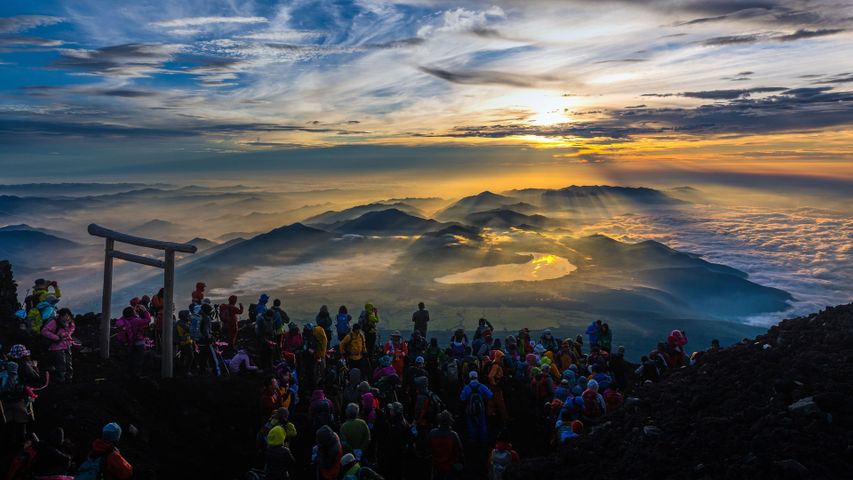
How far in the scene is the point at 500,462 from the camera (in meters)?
9.47

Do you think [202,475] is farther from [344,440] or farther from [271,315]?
[271,315]

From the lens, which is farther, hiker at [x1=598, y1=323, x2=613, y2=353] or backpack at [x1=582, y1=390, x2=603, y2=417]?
hiker at [x1=598, y1=323, x2=613, y2=353]

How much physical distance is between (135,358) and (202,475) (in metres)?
3.56

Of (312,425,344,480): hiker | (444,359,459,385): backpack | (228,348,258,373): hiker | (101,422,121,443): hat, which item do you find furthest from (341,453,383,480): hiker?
(444,359,459,385): backpack

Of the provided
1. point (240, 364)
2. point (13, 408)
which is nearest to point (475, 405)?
point (240, 364)

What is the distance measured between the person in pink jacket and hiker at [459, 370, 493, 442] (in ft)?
26.1

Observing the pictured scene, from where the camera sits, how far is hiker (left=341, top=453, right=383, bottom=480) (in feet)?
26.4

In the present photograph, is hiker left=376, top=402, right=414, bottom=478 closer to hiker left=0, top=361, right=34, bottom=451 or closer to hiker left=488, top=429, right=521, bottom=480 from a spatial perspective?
hiker left=488, top=429, right=521, bottom=480

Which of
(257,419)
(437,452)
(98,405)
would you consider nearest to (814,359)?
(437,452)

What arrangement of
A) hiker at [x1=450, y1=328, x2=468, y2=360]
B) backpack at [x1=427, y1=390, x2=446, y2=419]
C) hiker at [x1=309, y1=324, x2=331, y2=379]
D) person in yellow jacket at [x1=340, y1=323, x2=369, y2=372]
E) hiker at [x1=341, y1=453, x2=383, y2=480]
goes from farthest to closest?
hiker at [x1=450, y1=328, x2=468, y2=360] < person in yellow jacket at [x1=340, y1=323, x2=369, y2=372] < hiker at [x1=309, y1=324, x2=331, y2=379] < backpack at [x1=427, y1=390, x2=446, y2=419] < hiker at [x1=341, y1=453, x2=383, y2=480]

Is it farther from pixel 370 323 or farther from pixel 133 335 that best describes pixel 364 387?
pixel 370 323

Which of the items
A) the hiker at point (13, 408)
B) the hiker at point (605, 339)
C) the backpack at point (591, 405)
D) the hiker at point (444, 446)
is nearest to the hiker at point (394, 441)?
the hiker at point (444, 446)

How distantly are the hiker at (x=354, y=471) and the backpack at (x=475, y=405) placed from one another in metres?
4.29

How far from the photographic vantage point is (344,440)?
9.51 meters
